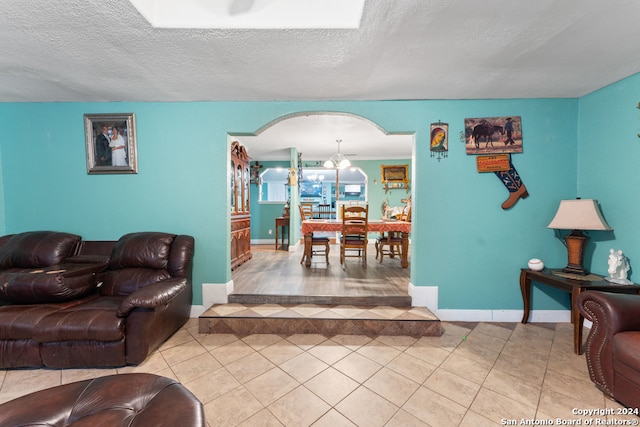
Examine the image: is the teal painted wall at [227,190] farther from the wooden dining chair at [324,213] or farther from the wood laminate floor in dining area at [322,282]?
the wooden dining chair at [324,213]

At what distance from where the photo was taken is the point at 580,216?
209 cm

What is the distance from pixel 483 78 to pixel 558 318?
2.54 m

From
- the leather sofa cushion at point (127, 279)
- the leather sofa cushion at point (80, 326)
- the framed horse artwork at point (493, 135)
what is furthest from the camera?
the framed horse artwork at point (493, 135)

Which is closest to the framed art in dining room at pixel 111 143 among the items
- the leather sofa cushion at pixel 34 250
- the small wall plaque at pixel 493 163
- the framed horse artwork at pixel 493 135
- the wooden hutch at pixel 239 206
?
the leather sofa cushion at pixel 34 250

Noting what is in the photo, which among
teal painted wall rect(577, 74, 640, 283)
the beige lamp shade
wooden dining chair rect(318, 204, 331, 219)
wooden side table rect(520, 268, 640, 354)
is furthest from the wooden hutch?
teal painted wall rect(577, 74, 640, 283)

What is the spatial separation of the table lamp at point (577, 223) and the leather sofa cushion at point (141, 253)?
12.2 feet

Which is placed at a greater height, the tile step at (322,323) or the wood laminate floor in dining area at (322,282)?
the wood laminate floor in dining area at (322,282)

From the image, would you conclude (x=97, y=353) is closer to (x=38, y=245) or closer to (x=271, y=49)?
(x=38, y=245)

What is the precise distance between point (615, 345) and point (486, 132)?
192cm

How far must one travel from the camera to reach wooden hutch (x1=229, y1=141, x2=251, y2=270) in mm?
3703

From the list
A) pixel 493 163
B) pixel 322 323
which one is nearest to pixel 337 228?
pixel 322 323

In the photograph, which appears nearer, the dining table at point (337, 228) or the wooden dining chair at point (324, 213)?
the dining table at point (337, 228)

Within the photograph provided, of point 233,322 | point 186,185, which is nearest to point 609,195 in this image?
point 233,322

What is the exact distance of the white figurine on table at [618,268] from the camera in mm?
1960
